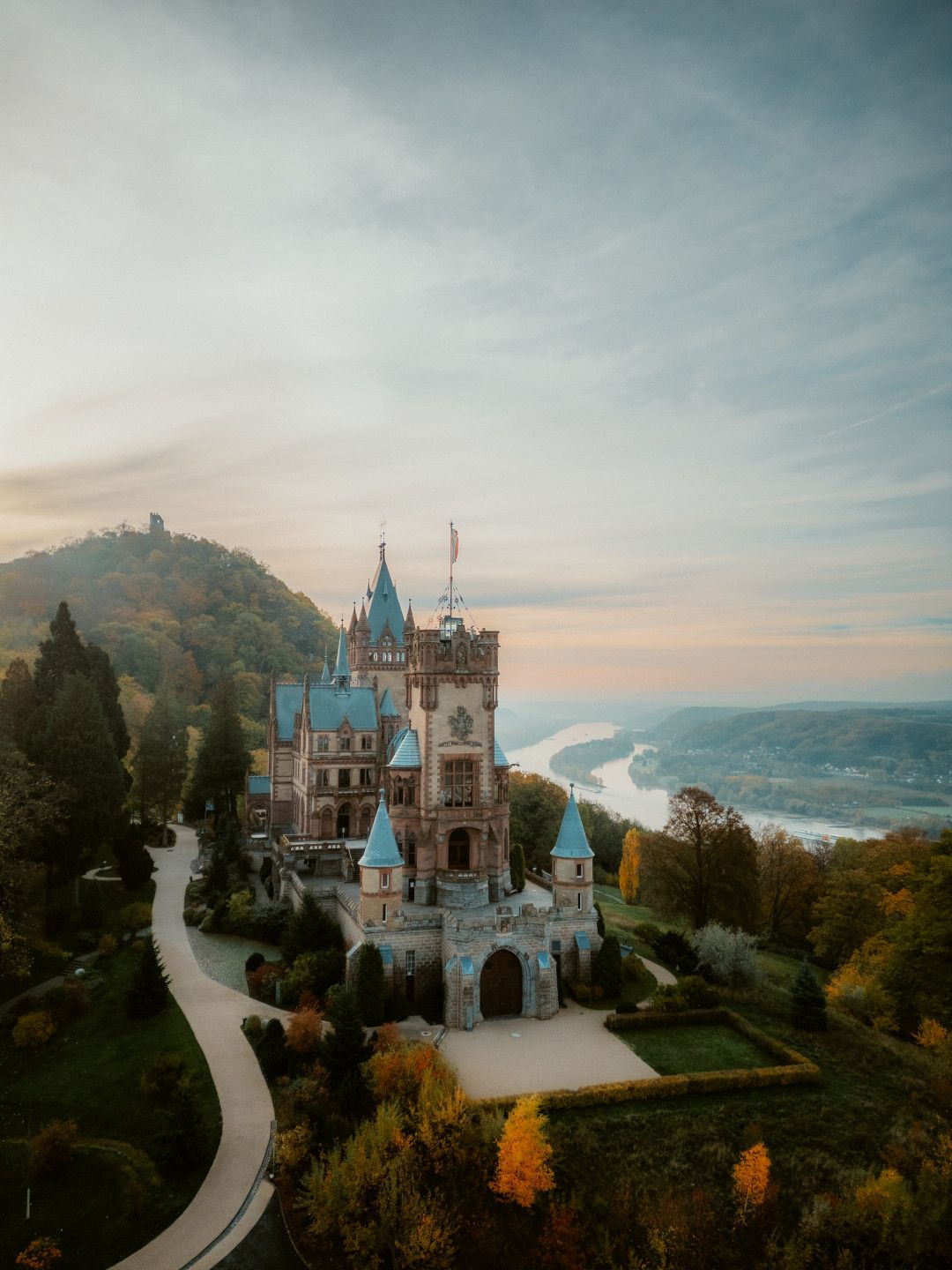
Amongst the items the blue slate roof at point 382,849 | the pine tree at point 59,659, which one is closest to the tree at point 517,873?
the blue slate roof at point 382,849

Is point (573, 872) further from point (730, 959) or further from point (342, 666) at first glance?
point (342, 666)

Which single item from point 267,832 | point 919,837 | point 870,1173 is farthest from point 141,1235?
point 919,837

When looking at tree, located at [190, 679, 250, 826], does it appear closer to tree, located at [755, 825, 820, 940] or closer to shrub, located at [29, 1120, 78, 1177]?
shrub, located at [29, 1120, 78, 1177]

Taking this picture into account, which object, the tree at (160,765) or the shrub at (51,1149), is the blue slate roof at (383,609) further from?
the shrub at (51,1149)

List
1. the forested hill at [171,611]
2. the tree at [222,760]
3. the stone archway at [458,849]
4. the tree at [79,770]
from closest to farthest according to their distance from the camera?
1. the tree at [79,770]
2. the stone archway at [458,849]
3. the tree at [222,760]
4. the forested hill at [171,611]

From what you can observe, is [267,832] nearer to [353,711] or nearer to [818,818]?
[353,711]
